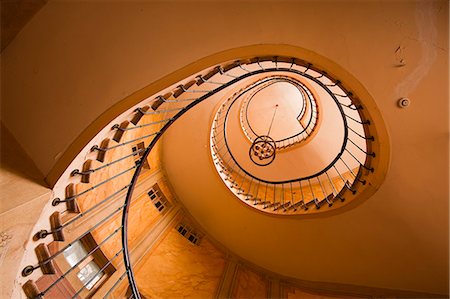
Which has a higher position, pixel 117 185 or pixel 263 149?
pixel 117 185

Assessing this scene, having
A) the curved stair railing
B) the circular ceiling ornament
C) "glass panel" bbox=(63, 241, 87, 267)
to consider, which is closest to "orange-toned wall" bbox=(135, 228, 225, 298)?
the curved stair railing

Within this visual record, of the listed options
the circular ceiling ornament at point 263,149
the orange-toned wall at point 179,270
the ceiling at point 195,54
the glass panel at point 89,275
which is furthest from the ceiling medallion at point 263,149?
the glass panel at point 89,275

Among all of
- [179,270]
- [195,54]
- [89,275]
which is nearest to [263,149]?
[179,270]

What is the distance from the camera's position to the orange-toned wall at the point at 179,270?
191 inches

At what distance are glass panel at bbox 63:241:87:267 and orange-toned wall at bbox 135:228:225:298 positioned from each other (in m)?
1.28

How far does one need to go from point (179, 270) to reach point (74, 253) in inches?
92.1

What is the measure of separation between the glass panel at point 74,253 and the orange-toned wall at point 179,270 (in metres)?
1.28

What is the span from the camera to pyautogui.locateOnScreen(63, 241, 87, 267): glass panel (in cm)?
379

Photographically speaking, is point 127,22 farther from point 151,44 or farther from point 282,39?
point 282,39

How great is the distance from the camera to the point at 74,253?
3.95 meters

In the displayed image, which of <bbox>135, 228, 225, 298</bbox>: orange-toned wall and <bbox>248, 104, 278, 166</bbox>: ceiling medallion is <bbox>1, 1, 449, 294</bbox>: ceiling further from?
<bbox>135, 228, 225, 298</bbox>: orange-toned wall

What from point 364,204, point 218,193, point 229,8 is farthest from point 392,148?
point 218,193

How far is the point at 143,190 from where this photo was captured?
559cm

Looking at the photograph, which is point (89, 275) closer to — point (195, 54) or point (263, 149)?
point (195, 54)
